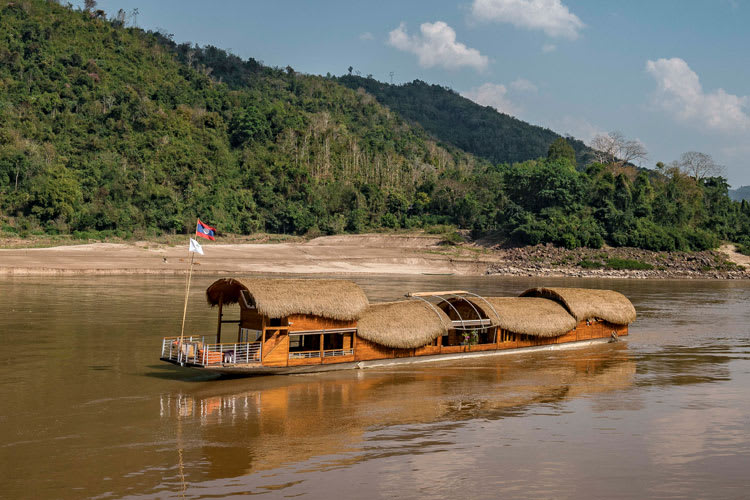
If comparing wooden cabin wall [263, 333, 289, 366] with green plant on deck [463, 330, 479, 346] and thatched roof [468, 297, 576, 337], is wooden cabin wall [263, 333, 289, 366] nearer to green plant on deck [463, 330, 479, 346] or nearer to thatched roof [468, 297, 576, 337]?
green plant on deck [463, 330, 479, 346]

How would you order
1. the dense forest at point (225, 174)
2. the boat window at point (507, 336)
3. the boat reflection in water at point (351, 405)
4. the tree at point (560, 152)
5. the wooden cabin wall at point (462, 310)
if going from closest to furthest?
the boat reflection in water at point (351, 405) < the wooden cabin wall at point (462, 310) < the boat window at point (507, 336) < the dense forest at point (225, 174) < the tree at point (560, 152)

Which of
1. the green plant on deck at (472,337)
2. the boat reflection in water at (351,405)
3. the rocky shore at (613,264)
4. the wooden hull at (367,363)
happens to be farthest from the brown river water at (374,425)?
the rocky shore at (613,264)

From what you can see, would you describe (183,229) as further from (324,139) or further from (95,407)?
(95,407)

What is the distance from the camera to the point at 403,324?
75.4 ft

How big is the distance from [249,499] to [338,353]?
10529mm

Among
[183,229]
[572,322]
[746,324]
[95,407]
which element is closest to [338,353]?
[95,407]

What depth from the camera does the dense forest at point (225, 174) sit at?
7706 cm

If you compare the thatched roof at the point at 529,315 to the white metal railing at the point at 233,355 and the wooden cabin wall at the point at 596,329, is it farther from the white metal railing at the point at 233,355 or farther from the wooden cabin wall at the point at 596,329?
the white metal railing at the point at 233,355

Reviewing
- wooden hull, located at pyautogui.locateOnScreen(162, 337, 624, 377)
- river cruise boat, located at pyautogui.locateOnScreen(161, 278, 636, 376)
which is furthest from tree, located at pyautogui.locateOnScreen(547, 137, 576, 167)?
wooden hull, located at pyautogui.locateOnScreen(162, 337, 624, 377)

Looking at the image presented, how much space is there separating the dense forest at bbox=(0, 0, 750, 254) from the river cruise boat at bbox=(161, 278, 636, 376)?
51.8m

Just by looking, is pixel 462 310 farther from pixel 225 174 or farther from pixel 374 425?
pixel 225 174

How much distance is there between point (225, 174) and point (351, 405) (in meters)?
78.0

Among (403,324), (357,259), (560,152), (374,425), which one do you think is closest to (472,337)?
(403,324)

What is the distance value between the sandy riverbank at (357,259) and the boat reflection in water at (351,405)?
36916 mm
